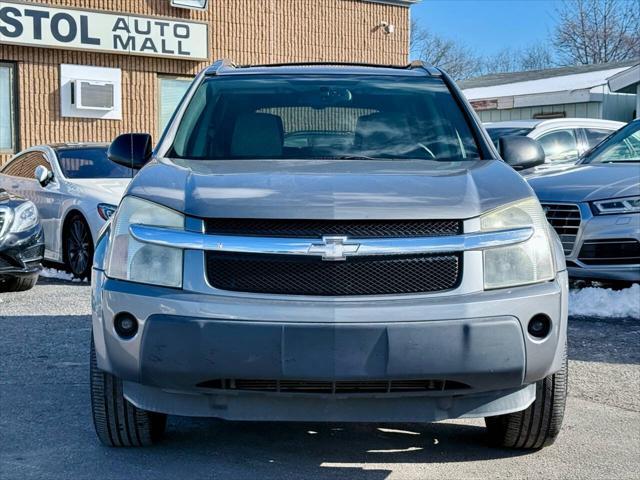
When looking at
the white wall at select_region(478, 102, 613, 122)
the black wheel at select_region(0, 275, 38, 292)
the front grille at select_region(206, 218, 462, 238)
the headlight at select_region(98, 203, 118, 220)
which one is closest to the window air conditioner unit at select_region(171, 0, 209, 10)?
the white wall at select_region(478, 102, 613, 122)

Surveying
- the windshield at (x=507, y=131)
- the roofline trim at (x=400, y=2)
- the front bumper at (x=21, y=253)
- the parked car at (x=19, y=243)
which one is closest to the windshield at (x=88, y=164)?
the parked car at (x=19, y=243)

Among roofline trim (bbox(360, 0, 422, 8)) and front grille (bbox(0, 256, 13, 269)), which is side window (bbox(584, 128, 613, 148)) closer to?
front grille (bbox(0, 256, 13, 269))

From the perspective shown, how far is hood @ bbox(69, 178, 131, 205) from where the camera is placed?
32.9 ft

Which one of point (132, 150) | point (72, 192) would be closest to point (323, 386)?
point (132, 150)

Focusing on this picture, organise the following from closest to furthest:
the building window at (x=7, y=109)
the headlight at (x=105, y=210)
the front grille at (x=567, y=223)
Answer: the front grille at (x=567, y=223)
the headlight at (x=105, y=210)
the building window at (x=7, y=109)

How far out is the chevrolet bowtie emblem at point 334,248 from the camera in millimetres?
3643

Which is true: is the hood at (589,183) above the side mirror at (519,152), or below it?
below

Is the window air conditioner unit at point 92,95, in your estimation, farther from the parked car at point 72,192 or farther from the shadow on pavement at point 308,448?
the shadow on pavement at point 308,448

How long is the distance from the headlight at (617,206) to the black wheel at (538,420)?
14.0ft

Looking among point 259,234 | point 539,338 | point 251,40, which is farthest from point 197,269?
point 251,40

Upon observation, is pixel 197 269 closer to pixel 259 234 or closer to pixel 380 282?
pixel 259 234

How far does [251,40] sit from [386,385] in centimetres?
1798

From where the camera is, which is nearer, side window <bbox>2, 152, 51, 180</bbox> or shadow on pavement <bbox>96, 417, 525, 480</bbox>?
shadow on pavement <bbox>96, 417, 525, 480</bbox>

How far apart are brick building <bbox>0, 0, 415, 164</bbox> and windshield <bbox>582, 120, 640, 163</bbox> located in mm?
10409
